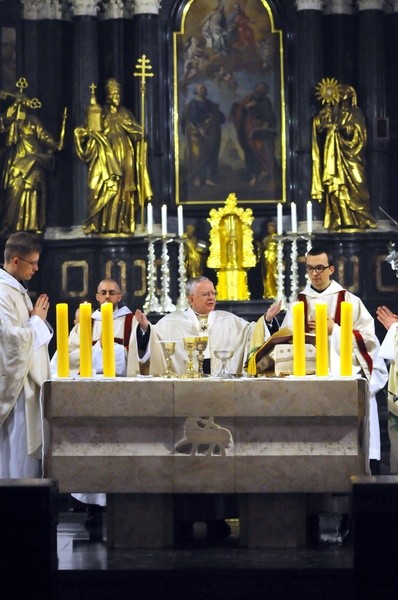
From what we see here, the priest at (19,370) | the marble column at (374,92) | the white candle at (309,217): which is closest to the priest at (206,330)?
the priest at (19,370)

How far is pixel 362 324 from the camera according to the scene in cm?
913

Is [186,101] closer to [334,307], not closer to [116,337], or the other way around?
[116,337]

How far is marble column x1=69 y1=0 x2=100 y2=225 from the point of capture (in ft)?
51.5

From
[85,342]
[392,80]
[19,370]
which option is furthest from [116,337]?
[392,80]

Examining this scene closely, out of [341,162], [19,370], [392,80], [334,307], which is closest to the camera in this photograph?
[19,370]

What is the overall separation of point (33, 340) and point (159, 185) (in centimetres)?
777

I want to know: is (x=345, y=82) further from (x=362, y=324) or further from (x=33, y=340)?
(x=33, y=340)

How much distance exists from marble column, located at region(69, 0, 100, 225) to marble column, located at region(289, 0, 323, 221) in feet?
7.02

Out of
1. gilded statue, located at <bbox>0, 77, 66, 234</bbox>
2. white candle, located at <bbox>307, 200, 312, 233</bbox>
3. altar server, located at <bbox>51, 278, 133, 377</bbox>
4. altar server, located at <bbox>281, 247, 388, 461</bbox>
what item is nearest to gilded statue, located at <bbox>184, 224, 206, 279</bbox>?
white candle, located at <bbox>307, 200, 312, 233</bbox>

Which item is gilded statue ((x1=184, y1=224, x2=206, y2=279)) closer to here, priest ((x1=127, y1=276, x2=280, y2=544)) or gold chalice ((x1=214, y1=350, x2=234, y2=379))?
priest ((x1=127, y1=276, x2=280, y2=544))

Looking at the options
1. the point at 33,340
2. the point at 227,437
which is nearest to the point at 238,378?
the point at 227,437

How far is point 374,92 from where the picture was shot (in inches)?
618

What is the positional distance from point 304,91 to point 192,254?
81.9 inches

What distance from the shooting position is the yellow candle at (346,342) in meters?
7.34
